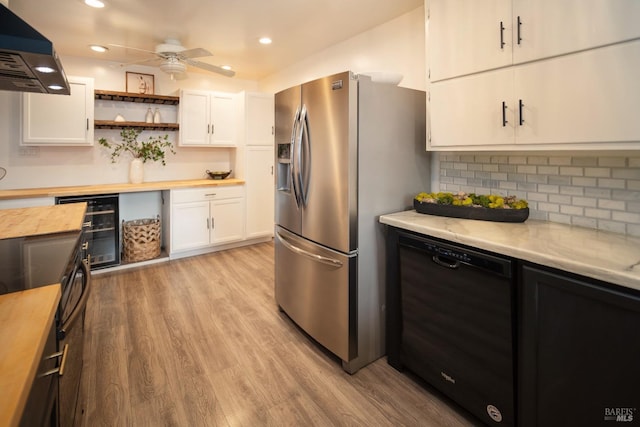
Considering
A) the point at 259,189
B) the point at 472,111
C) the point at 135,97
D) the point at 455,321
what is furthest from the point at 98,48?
the point at 455,321

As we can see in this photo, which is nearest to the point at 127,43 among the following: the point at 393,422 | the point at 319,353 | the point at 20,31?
the point at 20,31

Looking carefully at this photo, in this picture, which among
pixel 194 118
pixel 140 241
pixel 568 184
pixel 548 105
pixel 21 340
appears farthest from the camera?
pixel 194 118

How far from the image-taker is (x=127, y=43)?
3.44 meters

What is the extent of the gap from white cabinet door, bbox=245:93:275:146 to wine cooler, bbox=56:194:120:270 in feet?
6.04

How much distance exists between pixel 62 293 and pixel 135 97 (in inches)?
147

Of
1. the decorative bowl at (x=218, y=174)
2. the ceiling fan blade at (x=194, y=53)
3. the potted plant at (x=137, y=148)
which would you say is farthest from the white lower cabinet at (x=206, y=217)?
the ceiling fan blade at (x=194, y=53)

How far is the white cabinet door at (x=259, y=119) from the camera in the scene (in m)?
4.51

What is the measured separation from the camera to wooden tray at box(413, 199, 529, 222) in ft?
5.96

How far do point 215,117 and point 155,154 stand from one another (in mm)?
949

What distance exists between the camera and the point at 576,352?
121 cm

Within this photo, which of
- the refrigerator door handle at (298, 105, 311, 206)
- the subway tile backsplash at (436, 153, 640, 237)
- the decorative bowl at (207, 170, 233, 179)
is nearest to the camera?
the subway tile backsplash at (436, 153, 640, 237)

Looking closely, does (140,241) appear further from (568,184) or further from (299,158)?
(568,184)
